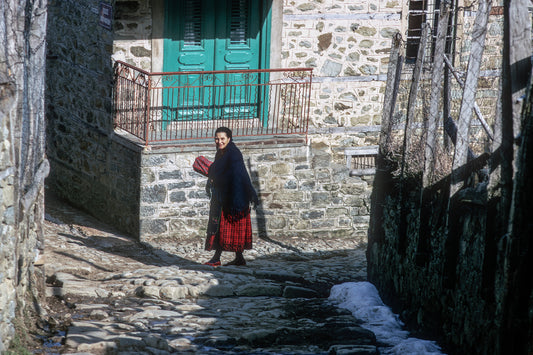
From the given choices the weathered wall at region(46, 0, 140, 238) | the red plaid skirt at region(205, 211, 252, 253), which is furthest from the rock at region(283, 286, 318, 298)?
the weathered wall at region(46, 0, 140, 238)

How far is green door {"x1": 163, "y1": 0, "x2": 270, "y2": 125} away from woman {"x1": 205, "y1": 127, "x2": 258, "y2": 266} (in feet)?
6.08

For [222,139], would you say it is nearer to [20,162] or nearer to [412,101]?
[412,101]

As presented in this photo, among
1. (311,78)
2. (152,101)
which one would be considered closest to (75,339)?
(152,101)

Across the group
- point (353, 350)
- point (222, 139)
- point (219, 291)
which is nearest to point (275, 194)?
point (222, 139)

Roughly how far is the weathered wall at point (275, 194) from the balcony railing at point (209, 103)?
0.33m

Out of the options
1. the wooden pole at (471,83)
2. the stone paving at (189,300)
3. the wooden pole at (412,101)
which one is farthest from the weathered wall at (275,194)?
the wooden pole at (471,83)

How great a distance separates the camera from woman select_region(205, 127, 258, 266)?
949 centimetres

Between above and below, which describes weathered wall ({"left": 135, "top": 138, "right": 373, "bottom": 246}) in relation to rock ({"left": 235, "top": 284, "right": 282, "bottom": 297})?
above

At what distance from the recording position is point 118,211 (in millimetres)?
11375

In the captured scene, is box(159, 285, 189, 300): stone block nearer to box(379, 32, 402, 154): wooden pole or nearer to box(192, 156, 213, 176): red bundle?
box(192, 156, 213, 176): red bundle

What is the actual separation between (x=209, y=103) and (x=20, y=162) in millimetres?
5629

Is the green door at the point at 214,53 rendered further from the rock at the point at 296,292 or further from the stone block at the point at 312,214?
the rock at the point at 296,292

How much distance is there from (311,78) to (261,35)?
0.99 m

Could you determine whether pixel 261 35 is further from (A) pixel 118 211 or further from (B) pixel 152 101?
(A) pixel 118 211
